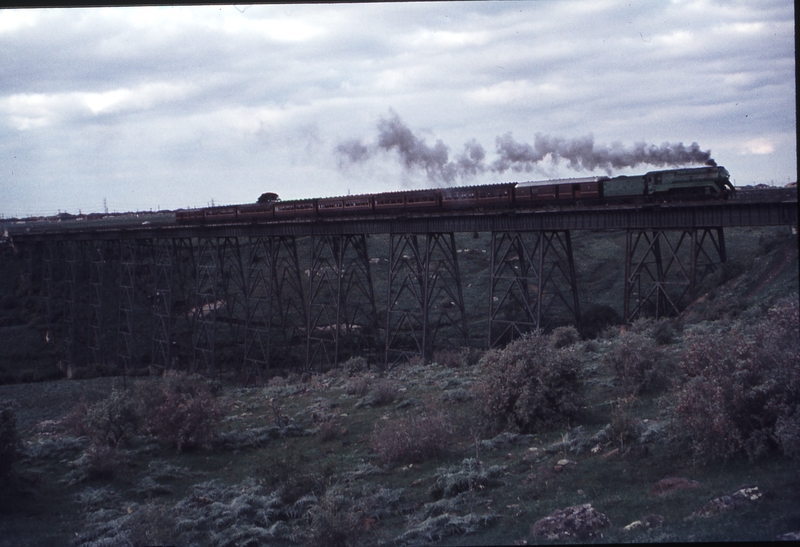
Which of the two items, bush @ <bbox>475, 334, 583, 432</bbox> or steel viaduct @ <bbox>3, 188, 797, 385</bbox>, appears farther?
steel viaduct @ <bbox>3, 188, 797, 385</bbox>

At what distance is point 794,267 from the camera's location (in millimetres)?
16453

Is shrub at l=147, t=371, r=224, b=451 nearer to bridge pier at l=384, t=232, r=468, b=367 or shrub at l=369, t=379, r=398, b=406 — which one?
shrub at l=369, t=379, r=398, b=406

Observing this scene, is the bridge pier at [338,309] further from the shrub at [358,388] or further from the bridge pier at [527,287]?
the shrub at [358,388]

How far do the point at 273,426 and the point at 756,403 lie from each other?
9.61m

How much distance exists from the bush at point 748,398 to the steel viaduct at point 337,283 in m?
8.72

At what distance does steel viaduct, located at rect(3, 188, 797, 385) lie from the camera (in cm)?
1856

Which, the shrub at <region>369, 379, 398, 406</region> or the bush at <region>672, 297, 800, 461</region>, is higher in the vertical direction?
the bush at <region>672, 297, 800, 461</region>

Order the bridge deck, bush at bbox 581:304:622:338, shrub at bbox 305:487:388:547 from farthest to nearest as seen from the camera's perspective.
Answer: bush at bbox 581:304:622:338
the bridge deck
shrub at bbox 305:487:388:547

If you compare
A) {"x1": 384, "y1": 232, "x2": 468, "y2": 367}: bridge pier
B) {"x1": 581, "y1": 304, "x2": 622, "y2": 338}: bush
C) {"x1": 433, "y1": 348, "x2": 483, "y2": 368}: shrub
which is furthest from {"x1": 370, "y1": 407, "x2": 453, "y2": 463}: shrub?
{"x1": 581, "y1": 304, "x2": 622, "y2": 338}: bush

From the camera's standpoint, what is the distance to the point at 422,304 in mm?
21047

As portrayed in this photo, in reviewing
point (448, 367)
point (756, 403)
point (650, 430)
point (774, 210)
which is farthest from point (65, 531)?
point (774, 210)

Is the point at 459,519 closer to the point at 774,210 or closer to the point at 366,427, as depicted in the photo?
the point at 366,427

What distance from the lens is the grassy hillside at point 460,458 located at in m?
6.93

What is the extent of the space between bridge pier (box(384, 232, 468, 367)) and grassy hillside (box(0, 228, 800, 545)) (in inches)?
178
